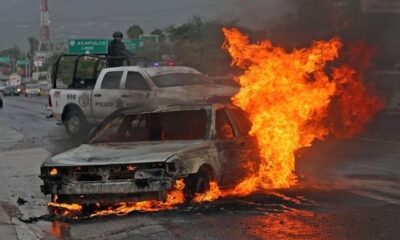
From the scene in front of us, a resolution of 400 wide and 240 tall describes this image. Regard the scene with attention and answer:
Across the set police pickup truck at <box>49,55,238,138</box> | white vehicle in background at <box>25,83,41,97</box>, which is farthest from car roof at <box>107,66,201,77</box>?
white vehicle in background at <box>25,83,41,97</box>

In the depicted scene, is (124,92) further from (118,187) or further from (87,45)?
(87,45)

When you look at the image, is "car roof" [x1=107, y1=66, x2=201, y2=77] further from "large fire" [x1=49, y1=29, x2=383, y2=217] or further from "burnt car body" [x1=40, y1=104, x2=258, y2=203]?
"burnt car body" [x1=40, y1=104, x2=258, y2=203]

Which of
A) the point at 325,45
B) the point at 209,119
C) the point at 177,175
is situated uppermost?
the point at 325,45

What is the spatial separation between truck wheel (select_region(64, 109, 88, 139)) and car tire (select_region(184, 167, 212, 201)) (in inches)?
330

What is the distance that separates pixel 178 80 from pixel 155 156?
661cm

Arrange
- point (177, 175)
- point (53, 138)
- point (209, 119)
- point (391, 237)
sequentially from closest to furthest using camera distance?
point (391, 237) → point (177, 175) → point (209, 119) → point (53, 138)

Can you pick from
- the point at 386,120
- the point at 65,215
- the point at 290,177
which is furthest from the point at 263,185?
the point at 386,120

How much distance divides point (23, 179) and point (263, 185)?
13.5ft

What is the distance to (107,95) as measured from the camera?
1463 cm

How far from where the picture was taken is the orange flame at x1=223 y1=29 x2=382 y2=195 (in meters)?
8.81

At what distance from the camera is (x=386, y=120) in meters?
17.7

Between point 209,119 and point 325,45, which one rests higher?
point 325,45

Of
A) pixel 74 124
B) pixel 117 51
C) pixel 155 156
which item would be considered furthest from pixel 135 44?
pixel 155 156

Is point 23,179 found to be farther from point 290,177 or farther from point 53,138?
point 53,138
